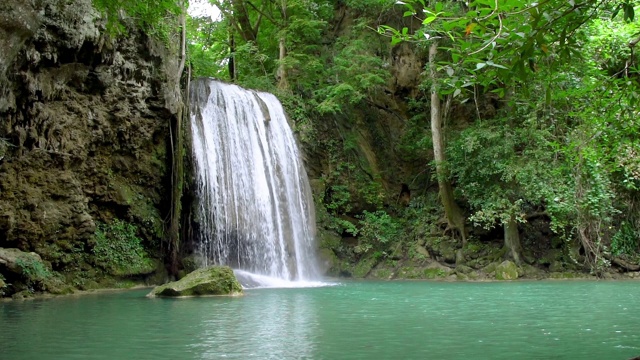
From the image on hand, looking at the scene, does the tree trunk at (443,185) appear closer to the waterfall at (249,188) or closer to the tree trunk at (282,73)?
the waterfall at (249,188)

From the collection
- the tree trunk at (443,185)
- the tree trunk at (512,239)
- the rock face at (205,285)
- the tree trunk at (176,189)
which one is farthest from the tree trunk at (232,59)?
the rock face at (205,285)

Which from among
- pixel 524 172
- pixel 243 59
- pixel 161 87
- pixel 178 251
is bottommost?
pixel 178 251

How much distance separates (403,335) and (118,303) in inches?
228

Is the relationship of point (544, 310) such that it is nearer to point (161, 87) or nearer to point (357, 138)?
point (161, 87)

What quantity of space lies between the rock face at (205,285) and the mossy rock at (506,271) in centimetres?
832

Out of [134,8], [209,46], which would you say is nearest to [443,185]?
[209,46]

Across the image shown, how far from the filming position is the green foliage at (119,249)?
46.2ft

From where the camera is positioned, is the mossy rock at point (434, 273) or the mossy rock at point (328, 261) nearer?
the mossy rock at point (434, 273)

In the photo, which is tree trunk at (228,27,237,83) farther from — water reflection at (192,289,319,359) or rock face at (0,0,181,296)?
water reflection at (192,289,319,359)

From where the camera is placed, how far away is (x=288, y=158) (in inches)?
740

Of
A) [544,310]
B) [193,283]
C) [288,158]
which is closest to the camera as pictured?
[544,310]

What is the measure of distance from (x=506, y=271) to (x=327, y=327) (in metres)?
10.8

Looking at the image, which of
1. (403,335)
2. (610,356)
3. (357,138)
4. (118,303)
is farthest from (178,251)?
(610,356)

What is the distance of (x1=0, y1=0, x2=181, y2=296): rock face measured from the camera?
39.1 feet
